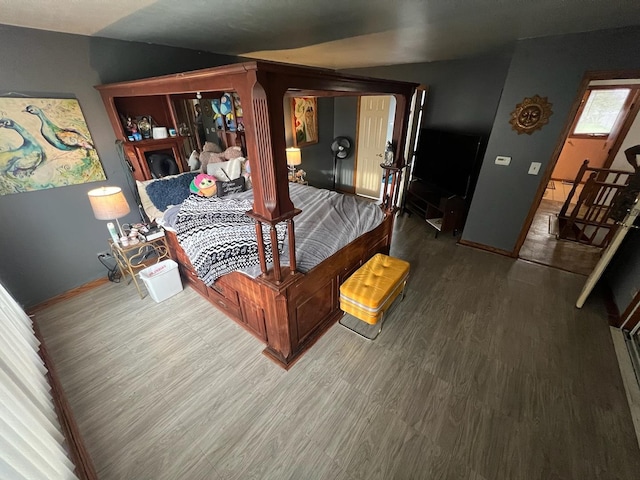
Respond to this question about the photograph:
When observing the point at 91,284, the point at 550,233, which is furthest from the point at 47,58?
the point at 550,233

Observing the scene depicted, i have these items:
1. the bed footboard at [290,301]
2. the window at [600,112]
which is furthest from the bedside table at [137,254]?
the window at [600,112]

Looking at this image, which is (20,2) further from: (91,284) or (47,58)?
(91,284)

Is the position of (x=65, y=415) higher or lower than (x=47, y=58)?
lower

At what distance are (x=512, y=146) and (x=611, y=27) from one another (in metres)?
1.04

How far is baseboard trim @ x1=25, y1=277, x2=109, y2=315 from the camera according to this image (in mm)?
2396

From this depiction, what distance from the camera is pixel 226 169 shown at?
302 cm

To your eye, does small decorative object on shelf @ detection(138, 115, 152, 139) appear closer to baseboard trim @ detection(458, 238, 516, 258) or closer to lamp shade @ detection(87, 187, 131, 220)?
lamp shade @ detection(87, 187, 131, 220)

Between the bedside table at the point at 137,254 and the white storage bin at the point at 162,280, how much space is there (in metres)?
0.17

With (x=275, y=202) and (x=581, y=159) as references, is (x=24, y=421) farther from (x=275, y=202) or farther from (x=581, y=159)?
(x=581, y=159)

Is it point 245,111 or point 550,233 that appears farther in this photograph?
point 550,233

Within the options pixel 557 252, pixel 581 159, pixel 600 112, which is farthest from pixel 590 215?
pixel 600 112


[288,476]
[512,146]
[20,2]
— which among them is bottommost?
[288,476]

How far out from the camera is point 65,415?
5.16ft

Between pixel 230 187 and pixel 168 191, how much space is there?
0.61 m
